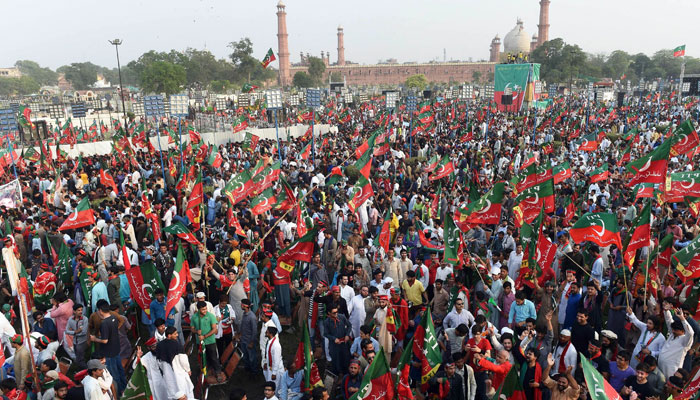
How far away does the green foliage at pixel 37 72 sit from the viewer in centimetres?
13338

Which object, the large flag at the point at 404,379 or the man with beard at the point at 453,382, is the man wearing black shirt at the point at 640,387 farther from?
the large flag at the point at 404,379

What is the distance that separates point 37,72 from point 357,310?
15905 cm

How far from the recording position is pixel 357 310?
254 inches

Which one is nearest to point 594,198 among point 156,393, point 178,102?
point 156,393

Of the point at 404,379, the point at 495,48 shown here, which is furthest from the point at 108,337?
the point at 495,48

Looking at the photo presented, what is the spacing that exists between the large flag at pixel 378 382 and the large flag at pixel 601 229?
3.82 m

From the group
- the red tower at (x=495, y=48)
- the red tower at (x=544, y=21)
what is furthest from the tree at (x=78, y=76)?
the red tower at (x=495, y=48)

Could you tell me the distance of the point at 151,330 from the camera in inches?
271

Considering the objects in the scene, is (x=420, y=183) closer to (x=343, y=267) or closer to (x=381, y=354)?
(x=343, y=267)

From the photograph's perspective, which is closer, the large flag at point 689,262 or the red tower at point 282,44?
the large flag at point 689,262

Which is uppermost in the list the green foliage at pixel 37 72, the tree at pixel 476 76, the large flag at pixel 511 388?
the green foliage at pixel 37 72

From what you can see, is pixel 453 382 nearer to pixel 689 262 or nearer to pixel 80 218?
pixel 689 262

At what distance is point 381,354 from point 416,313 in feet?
8.00

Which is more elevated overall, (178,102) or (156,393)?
(178,102)
